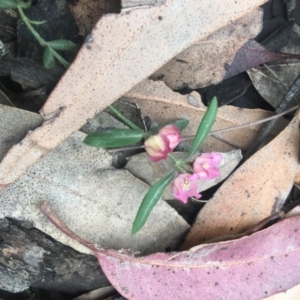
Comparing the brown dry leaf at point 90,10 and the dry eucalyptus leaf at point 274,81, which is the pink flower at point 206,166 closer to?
the dry eucalyptus leaf at point 274,81

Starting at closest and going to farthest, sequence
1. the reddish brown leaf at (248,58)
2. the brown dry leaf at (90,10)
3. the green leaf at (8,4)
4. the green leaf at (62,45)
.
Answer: the green leaf at (8,4), the green leaf at (62,45), the brown dry leaf at (90,10), the reddish brown leaf at (248,58)

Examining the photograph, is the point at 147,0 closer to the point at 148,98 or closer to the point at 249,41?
the point at 148,98

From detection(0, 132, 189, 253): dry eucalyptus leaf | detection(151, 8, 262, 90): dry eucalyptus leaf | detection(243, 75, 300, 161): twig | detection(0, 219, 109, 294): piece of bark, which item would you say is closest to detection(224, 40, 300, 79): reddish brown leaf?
detection(151, 8, 262, 90): dry eucalyptus leaf

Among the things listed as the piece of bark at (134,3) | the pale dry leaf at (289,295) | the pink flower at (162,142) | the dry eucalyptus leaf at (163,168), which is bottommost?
the pale dry leaf at (289,295)

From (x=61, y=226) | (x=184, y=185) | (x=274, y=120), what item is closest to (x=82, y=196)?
(x=61, y=226)

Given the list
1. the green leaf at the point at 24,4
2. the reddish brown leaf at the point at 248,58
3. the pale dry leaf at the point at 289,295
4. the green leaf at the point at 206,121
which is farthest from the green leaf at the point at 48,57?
the pale dry leaf at the point at 289,295

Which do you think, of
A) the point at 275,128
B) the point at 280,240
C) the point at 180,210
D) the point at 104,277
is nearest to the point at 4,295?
the point at 104,277

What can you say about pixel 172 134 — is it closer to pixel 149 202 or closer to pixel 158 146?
pixel 158 146
